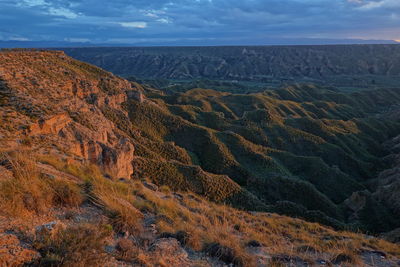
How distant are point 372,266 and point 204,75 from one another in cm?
18891

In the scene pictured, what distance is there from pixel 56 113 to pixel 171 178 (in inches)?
475

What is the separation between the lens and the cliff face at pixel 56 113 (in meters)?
17.0

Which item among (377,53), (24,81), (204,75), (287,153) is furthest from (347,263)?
(377,53)

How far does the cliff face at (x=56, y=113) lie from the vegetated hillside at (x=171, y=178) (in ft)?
0.51

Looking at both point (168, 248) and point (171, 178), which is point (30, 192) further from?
point (171, 178)

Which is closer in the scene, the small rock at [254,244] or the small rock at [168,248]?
the small rock at [168,248]

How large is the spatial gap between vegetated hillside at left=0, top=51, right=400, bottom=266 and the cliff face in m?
0.16

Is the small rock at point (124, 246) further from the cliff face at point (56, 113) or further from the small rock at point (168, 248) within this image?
the cliff face at point (56, 113)

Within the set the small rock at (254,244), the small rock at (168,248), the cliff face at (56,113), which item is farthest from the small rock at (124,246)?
the cliff face at (56,113)

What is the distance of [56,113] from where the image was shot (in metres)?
20.7

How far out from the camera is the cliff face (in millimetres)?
16969

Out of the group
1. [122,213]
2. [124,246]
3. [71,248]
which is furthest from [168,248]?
[71,248]

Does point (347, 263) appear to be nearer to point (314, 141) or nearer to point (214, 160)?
point (214, 160)

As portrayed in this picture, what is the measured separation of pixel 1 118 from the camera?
15.9m
